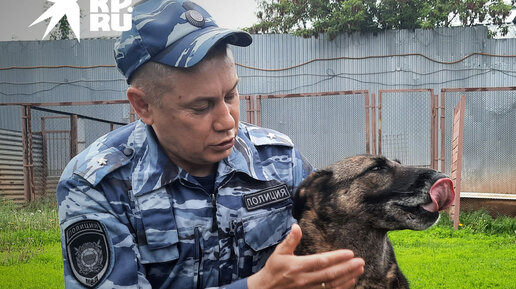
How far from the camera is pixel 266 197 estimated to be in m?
2.43

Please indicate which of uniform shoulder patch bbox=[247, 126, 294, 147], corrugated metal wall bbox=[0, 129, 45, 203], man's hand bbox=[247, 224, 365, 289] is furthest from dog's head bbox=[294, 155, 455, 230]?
corrugated metal wall bbox=[0, 129, 45, 203]

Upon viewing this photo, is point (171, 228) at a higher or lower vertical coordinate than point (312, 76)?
lower

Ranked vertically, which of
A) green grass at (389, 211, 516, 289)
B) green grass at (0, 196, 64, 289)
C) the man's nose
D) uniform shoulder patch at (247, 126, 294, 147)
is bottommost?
green grass at (389, 211, 516, 289)

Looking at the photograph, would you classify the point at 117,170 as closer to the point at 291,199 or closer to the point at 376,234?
the point at 291,199

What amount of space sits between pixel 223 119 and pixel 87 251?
0.84m

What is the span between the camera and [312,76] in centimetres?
1296

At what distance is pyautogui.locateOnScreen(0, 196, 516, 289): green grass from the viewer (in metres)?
4.84

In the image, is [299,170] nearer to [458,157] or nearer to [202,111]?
[202,111]

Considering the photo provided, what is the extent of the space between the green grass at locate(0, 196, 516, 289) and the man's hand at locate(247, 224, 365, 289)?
324cm

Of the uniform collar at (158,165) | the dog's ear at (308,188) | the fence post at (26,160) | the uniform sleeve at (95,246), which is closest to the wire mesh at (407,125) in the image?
the fence post at (26,160)

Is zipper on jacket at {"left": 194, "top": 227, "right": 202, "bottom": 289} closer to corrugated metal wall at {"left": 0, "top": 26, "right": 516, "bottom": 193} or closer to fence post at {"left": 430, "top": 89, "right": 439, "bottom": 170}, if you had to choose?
fence post at {"left": 430, "top": 89, "right": 439, "bottom": 170}

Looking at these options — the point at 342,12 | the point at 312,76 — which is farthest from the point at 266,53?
the point at 342,12

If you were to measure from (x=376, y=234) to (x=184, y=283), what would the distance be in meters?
1.10

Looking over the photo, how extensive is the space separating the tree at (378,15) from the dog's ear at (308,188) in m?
11.2
